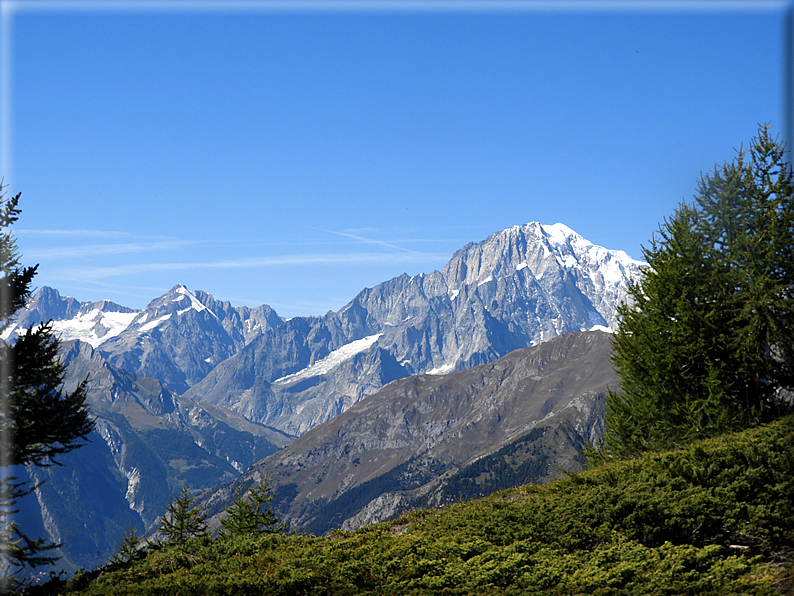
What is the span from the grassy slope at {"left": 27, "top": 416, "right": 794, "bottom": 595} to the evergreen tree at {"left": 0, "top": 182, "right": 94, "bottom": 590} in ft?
20.8

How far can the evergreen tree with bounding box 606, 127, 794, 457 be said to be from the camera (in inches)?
1136

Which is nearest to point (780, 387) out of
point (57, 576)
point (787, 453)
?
point (787, 453)

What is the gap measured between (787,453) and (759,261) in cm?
1243

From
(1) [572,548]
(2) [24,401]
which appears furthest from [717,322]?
(2) [24,401]

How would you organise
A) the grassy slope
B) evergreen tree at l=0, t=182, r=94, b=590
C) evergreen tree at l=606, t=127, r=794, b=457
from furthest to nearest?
evergreen tree at l=606, t=127, r=794, b=457 → evergreen tree at l=0, t=182, r=94, b=590 → the grassy slope

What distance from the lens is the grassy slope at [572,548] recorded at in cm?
1520

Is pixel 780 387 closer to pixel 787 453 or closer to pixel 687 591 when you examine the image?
pixel 787 453

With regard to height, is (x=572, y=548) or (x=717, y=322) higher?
(x=717, y=322)

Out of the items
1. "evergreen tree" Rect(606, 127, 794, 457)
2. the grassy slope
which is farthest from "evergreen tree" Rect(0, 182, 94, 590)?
"evergreen tree" Rect(606, 127, 794, 457)

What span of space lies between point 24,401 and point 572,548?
20.1m

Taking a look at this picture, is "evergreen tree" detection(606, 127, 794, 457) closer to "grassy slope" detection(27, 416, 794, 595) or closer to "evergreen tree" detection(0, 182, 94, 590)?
"grassy slope" detection(27, 416, 794, 595)

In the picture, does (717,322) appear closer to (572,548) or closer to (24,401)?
(572,548)

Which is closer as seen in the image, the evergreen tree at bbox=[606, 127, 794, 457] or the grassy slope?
the grassy slope

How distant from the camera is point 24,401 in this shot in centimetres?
2288
